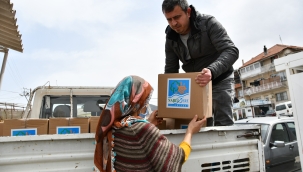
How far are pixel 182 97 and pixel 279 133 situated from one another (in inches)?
189

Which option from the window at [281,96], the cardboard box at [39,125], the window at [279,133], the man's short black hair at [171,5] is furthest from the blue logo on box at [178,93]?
the window at [281,96]

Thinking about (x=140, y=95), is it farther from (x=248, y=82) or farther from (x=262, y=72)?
(x=248, y=82)

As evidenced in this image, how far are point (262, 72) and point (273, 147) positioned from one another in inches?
1602

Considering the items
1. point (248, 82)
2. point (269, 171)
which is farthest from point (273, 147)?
point (248, 82)

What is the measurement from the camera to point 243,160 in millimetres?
1961

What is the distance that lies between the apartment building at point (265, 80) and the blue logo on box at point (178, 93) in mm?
32595

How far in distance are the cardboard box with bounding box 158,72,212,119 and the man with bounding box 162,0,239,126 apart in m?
0.30

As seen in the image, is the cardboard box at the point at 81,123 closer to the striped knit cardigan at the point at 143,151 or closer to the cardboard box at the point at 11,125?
the cardboard box at the point at 11,125

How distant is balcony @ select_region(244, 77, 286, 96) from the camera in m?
37.8

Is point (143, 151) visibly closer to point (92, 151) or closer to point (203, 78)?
point (92, 151)

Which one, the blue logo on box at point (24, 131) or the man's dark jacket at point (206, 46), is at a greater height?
the man's dark jacket at point (206, 46)

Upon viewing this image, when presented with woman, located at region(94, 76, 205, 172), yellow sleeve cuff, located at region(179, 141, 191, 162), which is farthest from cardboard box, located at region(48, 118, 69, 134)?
yellow sleeve cuff, located at region(179, 141, 191, 162)

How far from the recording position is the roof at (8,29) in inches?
106

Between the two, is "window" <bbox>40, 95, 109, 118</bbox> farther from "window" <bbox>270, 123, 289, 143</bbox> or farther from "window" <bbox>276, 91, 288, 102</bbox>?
"window" <bbox>276, 91, 288, 102</bbox>
